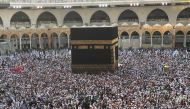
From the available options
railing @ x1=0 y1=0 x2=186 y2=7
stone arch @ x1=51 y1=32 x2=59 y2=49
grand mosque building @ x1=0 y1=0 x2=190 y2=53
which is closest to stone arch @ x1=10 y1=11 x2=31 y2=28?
grand mosque building @ x1=0 y1=0 x2=190 y2=53

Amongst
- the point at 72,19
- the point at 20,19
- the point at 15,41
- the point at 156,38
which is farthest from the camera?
the point at 20,19

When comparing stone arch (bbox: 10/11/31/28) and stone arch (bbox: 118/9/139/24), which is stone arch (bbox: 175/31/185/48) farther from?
stone arch (bbox: 10/11/31/28)

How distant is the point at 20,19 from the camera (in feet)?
193

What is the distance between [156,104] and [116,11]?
35.7m

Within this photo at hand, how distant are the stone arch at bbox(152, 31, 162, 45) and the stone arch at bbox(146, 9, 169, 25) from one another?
8.00ft

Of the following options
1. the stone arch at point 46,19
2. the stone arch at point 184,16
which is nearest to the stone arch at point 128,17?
the stone arch at point 184,16

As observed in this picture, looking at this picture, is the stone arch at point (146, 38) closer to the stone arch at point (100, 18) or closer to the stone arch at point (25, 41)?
the stone arch at point (100, 18)

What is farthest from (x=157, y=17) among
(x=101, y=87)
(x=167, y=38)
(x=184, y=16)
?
(x=101, y=87)

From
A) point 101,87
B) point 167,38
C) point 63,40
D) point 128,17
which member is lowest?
point 101,87

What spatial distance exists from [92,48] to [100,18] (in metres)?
22.1

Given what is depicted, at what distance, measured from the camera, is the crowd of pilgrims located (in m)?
21.9

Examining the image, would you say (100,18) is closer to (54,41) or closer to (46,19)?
(54,41)

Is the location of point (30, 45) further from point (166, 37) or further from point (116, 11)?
point (166, 37)

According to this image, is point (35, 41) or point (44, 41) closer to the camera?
point (35, 41)
